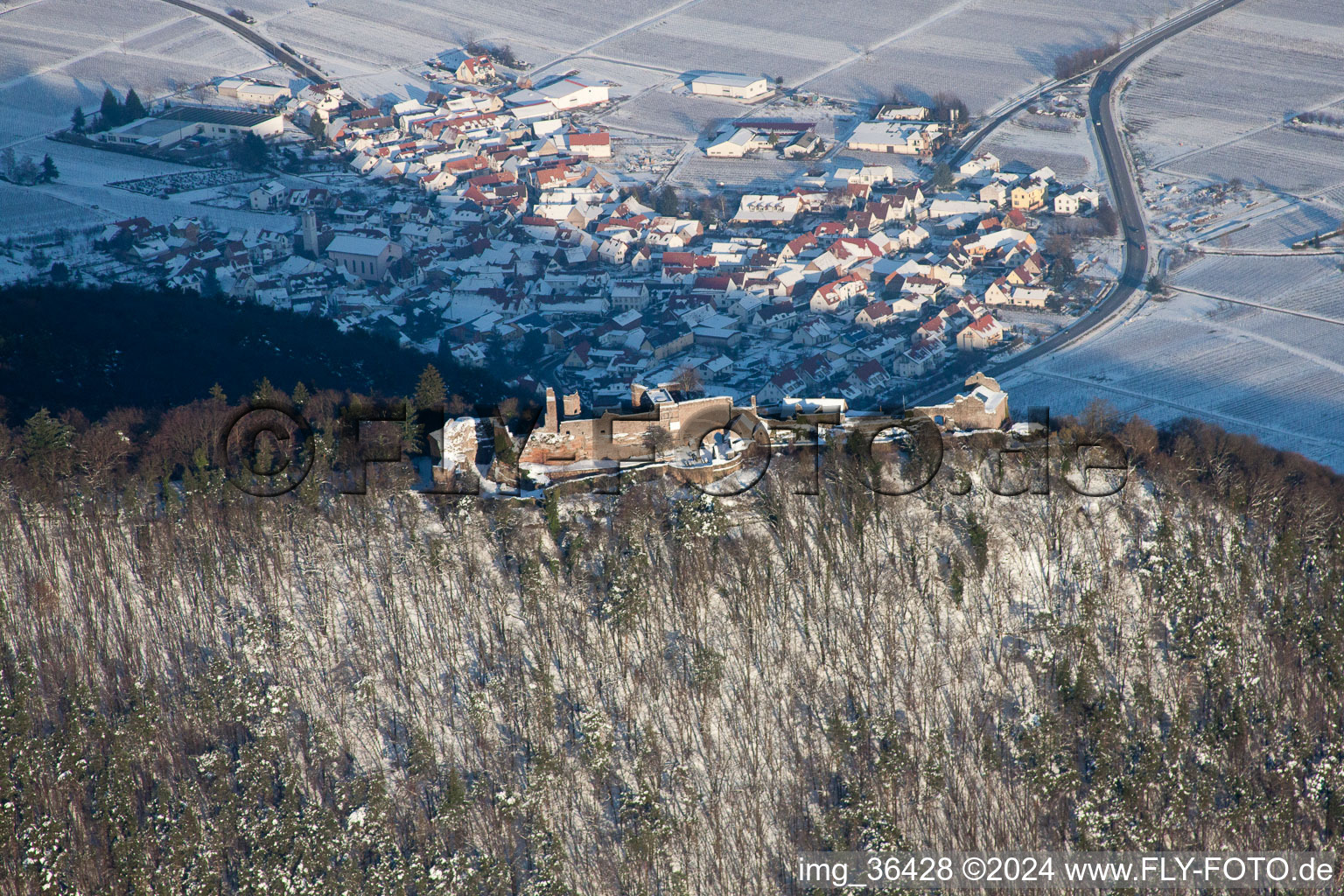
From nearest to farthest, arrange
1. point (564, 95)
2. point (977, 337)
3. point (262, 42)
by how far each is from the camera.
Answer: point (977, 337) → point (564, 95) → point (262, 42)

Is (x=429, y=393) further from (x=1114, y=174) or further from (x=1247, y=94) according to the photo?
(x=1247, y=94)

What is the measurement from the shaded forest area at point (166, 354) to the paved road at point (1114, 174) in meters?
16.4

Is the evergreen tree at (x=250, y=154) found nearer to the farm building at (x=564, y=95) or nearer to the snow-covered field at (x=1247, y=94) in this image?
the farm building at (x=564, y=95)

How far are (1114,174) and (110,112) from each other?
1822 inches

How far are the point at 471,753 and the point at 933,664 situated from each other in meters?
8.20

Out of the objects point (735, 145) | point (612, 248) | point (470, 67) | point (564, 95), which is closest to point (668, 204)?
point (612, 248)

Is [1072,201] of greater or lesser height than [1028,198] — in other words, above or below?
below

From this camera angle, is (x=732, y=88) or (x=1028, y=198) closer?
(x=1028, y=198)

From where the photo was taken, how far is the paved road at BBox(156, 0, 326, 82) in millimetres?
72688

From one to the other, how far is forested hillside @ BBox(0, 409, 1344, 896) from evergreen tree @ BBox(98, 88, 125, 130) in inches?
1744

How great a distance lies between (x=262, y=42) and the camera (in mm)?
77000

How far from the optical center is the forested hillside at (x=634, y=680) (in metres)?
21.5

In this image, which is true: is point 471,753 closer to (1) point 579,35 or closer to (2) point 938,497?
(2) point 938,497

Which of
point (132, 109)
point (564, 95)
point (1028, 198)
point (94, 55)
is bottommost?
point (1028, 198)
